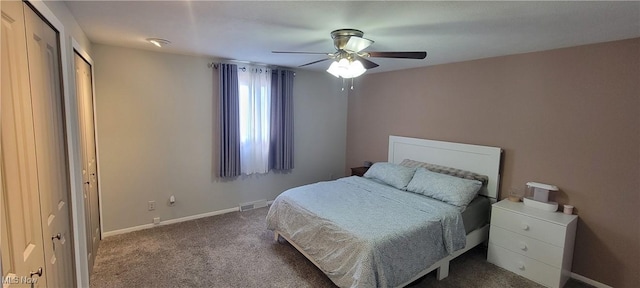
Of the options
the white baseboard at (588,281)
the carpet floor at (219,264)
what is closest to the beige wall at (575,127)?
the white baseboard at (588,281)

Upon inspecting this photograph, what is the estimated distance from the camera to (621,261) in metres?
2.47

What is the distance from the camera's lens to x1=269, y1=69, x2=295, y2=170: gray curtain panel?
168 inches

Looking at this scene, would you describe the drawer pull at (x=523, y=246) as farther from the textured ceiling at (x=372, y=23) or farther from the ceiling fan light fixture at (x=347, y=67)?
the ceiling fan light fixture at (x=347, y=67)

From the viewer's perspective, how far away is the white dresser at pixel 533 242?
2.52m

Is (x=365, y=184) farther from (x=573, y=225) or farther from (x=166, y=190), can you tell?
(x=166, y=190)

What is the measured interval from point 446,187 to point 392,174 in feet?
2.42

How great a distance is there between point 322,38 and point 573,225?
9.27 ft

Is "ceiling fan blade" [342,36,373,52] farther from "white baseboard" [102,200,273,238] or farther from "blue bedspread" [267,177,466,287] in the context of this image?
"white baseboard" [102,200,273,238]

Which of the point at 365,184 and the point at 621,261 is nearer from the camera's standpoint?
the point at 621,261

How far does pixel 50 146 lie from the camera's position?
149 cm

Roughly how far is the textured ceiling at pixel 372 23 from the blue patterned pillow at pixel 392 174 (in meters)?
1.46

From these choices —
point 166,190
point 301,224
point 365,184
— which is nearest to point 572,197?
point 365,184

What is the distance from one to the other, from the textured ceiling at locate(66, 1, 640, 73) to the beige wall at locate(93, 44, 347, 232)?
1.45 ft

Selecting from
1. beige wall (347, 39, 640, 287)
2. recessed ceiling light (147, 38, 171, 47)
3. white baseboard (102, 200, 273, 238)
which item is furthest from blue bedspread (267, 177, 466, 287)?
recessed ceiling light (147, 38, 171, 47)
